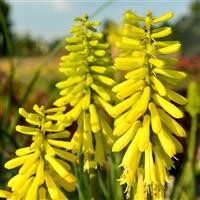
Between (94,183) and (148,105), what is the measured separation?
0.51m

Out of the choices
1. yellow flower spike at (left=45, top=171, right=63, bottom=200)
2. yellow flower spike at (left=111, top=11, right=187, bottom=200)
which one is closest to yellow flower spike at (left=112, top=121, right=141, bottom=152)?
yellow flower spike at (left=111, top=11, right=187, bottom=200)

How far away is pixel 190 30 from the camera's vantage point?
117 ft

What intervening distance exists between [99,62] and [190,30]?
33971mm

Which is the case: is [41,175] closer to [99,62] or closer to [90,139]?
[90,139]

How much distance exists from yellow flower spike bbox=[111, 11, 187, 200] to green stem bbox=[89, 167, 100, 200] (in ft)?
0.95

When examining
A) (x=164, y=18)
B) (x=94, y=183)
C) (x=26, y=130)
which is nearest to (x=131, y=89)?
(x=164, y=18)

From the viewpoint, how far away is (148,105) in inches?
84.1

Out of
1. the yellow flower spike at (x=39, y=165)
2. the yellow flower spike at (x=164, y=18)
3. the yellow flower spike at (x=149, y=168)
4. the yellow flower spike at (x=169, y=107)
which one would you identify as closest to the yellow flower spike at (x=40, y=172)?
the yellow flower spike at (x=39, y=165)

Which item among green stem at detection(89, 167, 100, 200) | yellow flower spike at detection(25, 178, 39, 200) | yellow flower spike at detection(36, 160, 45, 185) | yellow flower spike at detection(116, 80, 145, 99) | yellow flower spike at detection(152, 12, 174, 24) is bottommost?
green stem at detection(89, 167, 100, 200)

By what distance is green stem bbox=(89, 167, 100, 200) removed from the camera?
2445 mm

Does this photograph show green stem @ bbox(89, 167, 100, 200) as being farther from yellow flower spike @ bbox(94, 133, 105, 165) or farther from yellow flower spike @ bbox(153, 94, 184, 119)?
yellow flower spike @ bbox(153, 94, 184, 119)

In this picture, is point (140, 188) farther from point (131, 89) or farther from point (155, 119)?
point (131, 89)

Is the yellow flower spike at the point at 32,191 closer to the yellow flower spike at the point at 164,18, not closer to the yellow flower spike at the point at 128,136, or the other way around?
the yellow flower spike at the point at 128,136

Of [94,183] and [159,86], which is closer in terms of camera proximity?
[159,86]
